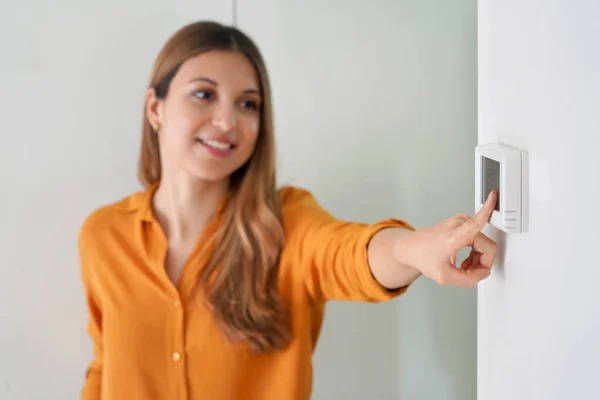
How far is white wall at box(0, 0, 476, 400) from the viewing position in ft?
4.02

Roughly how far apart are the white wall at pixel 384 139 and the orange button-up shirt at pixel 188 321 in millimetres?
184

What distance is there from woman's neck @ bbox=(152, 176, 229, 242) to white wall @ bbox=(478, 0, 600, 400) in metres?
0.63

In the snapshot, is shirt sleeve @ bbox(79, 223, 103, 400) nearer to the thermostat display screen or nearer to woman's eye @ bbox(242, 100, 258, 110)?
woman's eye @ bbox(242, 100, 258, 110)

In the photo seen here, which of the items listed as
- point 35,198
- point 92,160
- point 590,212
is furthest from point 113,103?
point 590,212

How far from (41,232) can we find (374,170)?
814 mm

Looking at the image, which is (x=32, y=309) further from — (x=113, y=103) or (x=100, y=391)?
(x=113, y=103)

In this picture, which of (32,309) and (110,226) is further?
(32,309)

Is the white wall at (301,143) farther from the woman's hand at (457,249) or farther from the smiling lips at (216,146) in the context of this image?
the woman's hand at (457,249)

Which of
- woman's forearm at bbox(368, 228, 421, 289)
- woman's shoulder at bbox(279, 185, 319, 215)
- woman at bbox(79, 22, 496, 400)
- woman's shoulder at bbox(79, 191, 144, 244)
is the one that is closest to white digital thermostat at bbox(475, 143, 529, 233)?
woman's forearm at bbox(368, 228, 421, 289)

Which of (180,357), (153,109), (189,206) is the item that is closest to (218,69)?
(153,109)

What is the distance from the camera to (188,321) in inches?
40.4

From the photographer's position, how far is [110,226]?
1147 millimetres

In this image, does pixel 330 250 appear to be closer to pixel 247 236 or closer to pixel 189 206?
pixel 247 236

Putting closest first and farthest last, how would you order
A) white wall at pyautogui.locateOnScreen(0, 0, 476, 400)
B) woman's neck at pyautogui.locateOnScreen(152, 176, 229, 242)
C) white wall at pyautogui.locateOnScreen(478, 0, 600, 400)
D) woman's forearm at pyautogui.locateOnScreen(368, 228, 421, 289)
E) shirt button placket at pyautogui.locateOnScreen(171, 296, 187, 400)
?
1. white wall at pyautogui.locateOnScreen(478, 0, 600, 400)
2. woman's forearm at pyautogui.locateOnScreen(368, 228, 421, 289)
3. shirt button placket at pyautogui.locateOnScreen(171, 296, 187, 400)
4. woman's neck at pyautogui.locateOnScreen(152, 176, 229, 242)
5. white wall at pyautogui.locateOnScreen(0, 0, 476, 400)
